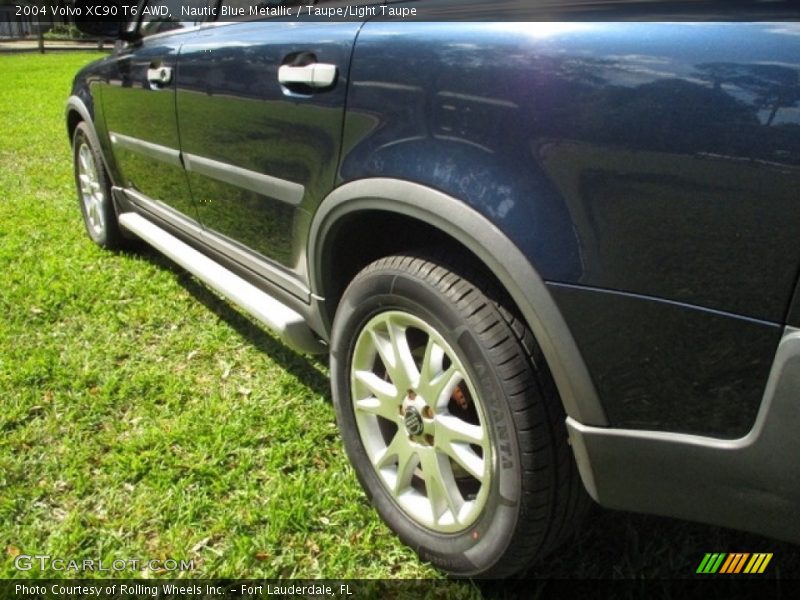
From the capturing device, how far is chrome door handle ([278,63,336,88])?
1952mm

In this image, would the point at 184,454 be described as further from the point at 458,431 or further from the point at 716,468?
the point at 716,468

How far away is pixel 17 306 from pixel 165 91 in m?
1.60

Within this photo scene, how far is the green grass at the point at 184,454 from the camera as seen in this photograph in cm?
206

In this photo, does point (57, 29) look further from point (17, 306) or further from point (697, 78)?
point (697, 78)

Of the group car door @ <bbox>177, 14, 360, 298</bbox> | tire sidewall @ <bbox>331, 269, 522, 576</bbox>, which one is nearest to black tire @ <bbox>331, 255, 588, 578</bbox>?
tire sidewall @ <bbox>331, 269, 522, 576</bbox>

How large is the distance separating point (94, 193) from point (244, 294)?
7.66 ft

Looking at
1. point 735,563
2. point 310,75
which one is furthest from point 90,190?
point 735,563

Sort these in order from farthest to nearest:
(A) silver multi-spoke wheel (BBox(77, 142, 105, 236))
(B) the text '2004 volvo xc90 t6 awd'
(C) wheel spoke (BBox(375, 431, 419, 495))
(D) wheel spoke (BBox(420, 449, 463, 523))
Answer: (A) silver multi-spoke wheel (BBox(77, 142, 105, 236)) < (C) wheel spoke (BBox(375, 431, 419, 495)) < (D) wheel spoke (BBox(420, 449, 463, 523)) < (B) the text '2004 volvo xc90 t6 awd'

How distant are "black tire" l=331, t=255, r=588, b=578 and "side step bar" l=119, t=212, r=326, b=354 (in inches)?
10.5

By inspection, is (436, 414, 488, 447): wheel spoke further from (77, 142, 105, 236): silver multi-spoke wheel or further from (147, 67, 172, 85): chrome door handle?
(77, 142, 105, 236): silver multi-spoke wheel

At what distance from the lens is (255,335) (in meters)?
3.42

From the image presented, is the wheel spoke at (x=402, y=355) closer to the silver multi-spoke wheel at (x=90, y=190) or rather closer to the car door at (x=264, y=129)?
the car door at (x=264, y=129)

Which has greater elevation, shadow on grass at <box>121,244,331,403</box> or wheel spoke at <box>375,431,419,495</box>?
wheel spoke at <box>375,431,419,495</box>

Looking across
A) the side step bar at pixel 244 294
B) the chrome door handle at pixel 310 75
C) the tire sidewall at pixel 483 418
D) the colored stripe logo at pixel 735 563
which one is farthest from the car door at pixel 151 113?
the colored stripe logo at pixel 735 563
